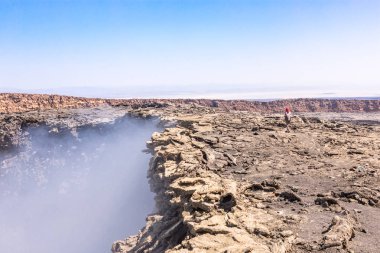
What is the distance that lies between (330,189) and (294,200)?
1.14 metres

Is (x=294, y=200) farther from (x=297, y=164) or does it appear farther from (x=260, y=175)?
(x=297, y=164)

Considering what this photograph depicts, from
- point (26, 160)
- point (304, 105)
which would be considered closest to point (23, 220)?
point (26, 160)

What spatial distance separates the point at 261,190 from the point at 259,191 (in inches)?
2.3

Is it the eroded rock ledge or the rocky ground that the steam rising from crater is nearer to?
the rocky ground

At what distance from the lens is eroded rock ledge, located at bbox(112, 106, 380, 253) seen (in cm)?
497

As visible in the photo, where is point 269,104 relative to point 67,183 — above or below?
above

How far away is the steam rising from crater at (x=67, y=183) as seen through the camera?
17609 mm

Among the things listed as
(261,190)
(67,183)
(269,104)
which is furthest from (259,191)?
(269,104)

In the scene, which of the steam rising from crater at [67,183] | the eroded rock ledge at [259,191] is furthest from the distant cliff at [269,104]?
the eroded rock ledge at [259,191]

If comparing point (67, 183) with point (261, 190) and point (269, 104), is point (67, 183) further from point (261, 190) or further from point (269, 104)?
point (269, 104)

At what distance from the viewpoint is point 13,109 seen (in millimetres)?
29719

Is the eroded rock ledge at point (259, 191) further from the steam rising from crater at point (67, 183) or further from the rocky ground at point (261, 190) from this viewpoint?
the steam rising from crater at point (67, 183)

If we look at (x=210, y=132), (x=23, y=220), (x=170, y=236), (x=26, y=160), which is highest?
(x=210, y=132)

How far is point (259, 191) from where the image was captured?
7.12 metres
